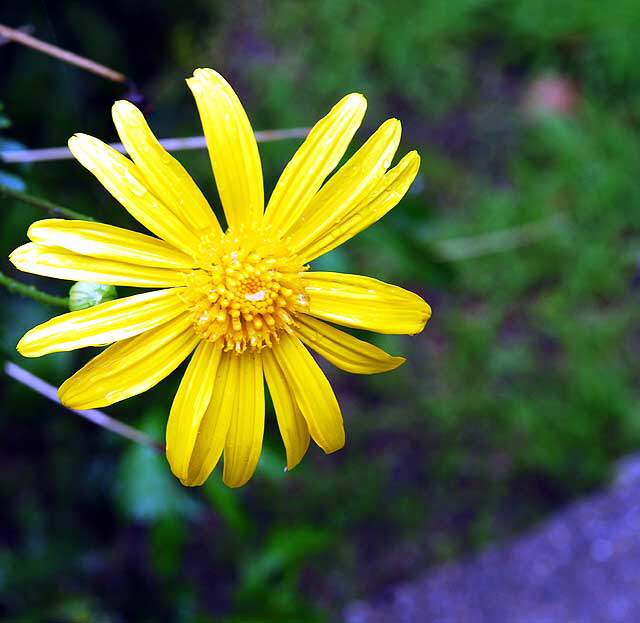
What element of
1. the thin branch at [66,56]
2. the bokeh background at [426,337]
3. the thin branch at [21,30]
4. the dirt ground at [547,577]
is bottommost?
the dirt ground at [547,577]

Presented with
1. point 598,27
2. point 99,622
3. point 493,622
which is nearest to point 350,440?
point 493,622

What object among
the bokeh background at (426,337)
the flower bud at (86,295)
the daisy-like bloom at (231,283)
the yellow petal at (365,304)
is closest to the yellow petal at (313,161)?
the daisy-like bloom at (231,283)

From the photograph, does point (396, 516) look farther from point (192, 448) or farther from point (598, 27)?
point (598, 27)

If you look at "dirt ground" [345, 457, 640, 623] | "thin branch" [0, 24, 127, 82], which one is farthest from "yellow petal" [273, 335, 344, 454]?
"dirt ground" [345, 457, 640, 623]

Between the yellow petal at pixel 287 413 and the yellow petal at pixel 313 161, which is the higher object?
the yellow petal at pixel 313 161

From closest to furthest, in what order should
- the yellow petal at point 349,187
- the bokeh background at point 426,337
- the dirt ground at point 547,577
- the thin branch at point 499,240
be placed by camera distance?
the yellow petal at point 349,187 < the bokeh background at point 426,337 < the dirt ground at point 547,577 < the thin branch at point 499,240

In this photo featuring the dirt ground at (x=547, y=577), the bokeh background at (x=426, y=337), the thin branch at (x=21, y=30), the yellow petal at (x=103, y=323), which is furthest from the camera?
the dirt ground at (x=547, y=577)

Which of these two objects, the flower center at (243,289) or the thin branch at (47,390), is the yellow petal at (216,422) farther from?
the thin branch at (47,390)

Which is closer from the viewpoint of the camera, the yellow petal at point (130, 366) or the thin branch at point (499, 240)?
the yellow petal at point (130, 366)
